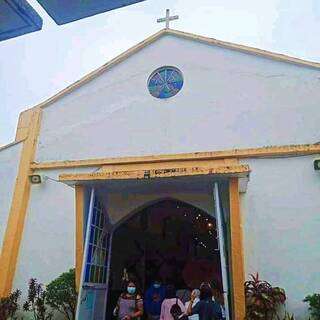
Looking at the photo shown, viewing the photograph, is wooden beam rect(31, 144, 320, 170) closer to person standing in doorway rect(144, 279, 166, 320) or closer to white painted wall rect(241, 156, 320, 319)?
white painted wall rect(241, 156, 320, 319)

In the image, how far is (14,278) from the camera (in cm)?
857

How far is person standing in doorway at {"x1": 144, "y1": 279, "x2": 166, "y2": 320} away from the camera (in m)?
7.47

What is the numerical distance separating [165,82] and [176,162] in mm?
1935

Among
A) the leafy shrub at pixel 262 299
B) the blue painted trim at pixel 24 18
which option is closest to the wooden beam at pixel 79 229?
the leafy shrub at pixel 262 299

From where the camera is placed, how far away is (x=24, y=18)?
1657mm

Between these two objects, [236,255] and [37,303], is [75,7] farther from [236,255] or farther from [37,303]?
[37,303]

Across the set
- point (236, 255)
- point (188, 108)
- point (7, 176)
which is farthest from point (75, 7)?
point (7, 176)

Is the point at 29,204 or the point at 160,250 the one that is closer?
the point at 29,204

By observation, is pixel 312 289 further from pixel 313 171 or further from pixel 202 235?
pixel 202 235

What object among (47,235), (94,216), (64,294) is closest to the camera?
(64,294)

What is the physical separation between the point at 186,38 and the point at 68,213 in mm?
4667

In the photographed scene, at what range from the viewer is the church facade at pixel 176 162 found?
285 inches

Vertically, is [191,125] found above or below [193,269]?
above

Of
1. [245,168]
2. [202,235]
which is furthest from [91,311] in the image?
[202,235]
